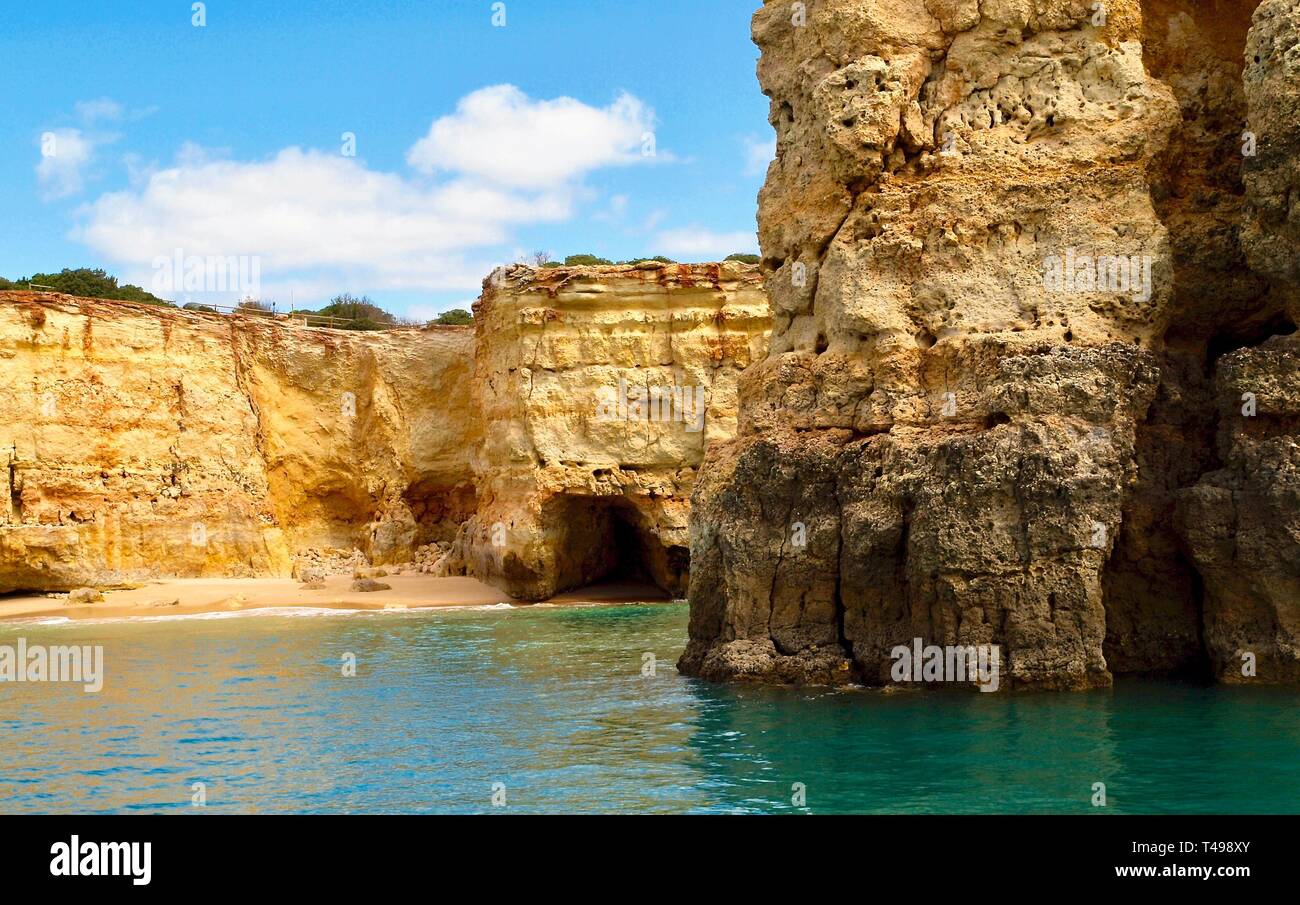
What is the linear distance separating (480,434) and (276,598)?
8.89 m

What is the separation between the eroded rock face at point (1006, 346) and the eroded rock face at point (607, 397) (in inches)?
644

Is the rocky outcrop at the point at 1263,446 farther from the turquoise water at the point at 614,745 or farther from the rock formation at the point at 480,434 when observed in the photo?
the rock formation at the point at 480,434

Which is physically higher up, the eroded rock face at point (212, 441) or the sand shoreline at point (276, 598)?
the eroded rock face at point (212, 441)

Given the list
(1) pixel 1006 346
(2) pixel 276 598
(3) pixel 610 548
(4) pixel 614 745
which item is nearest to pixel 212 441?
(2) pixel 276 598

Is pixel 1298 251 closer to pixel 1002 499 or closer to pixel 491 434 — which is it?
pixel 1002 499

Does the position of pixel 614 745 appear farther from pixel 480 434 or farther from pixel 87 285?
pixel 87 285

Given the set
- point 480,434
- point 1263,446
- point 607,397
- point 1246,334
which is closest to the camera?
point 1263,446

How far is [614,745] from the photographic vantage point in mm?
11297

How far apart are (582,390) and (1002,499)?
20461 mm

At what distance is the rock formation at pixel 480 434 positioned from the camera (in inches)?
1234

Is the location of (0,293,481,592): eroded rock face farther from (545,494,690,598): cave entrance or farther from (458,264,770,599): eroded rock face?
(545,494,690,598): cave entrance

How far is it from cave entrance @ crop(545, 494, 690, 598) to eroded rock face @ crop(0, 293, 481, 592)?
5753mm

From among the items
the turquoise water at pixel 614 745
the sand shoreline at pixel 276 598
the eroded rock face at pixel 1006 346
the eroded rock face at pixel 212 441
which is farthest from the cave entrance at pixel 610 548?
the eroded rock face at pixel 1006 346
